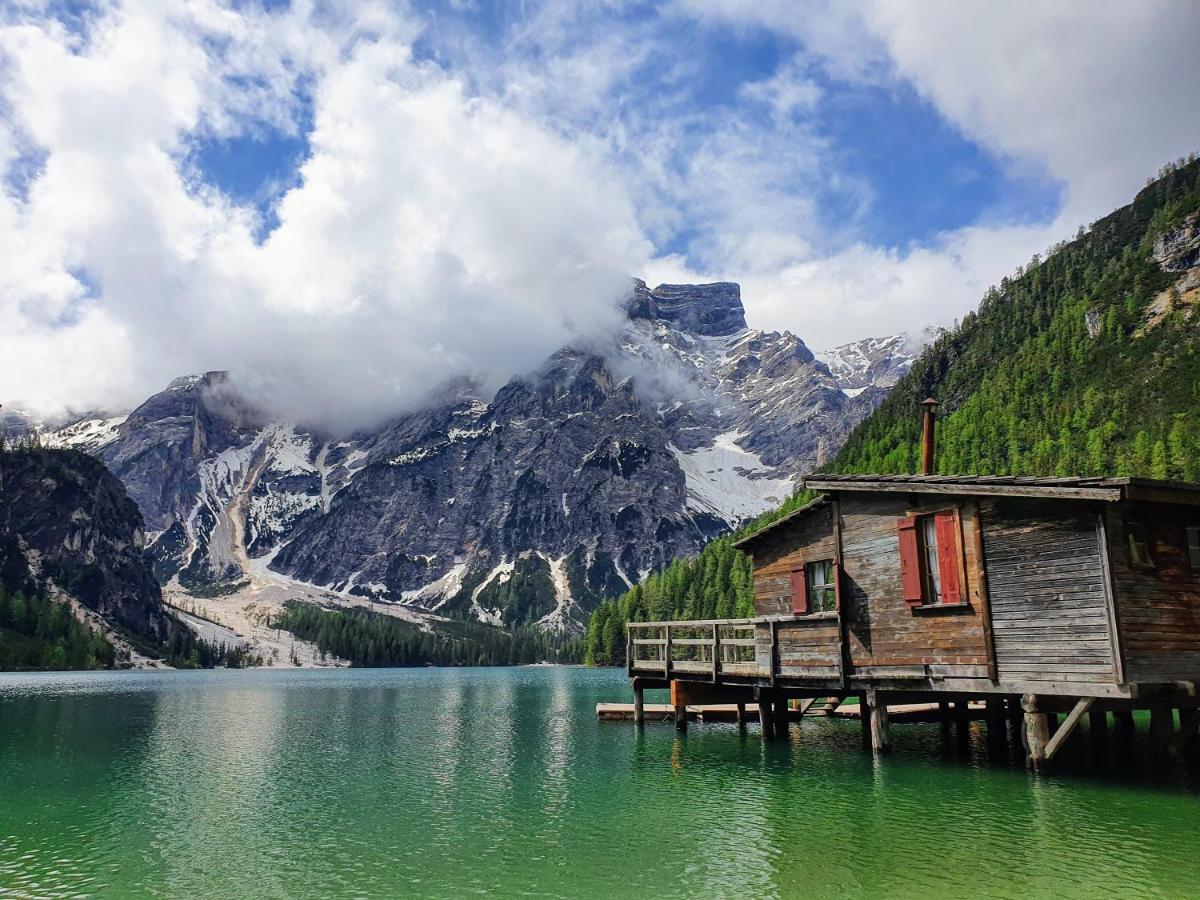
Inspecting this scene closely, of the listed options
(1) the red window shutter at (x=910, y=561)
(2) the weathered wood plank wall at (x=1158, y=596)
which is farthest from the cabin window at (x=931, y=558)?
(2) the weathered wood plank wall at (x=1158, y=596)

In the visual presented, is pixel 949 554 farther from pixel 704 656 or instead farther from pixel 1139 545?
pixel 704 656

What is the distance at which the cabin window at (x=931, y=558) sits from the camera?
2711cm

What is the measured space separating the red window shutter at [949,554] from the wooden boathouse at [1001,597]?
46mm

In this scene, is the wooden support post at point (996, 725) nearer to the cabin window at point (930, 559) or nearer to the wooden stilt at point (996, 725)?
the wooden stilt at point (996, 725)

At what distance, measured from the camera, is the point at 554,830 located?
72.0ft

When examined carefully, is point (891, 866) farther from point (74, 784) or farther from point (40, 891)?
point (74, 784)

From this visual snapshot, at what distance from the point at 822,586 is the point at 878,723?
5327 millimetres

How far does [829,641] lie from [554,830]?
46.8 ft

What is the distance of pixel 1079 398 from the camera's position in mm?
153250

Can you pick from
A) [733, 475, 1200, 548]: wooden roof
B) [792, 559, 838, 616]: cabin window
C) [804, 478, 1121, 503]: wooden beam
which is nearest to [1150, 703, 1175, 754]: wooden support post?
[733, 475, 1200, 548]: wooden roof

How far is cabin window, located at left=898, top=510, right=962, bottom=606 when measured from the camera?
1067 inches

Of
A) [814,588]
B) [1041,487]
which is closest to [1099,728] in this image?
[814,588]

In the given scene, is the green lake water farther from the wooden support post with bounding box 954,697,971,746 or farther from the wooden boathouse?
the wooden boathouse

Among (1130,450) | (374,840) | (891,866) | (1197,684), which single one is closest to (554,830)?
(374,840)
